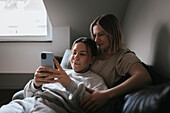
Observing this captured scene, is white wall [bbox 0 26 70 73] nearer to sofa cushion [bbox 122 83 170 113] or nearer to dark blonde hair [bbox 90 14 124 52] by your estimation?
dark blonde hair [bbox 90 14 124 52]

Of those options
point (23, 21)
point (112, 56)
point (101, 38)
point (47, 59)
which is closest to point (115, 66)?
point (112, 56)

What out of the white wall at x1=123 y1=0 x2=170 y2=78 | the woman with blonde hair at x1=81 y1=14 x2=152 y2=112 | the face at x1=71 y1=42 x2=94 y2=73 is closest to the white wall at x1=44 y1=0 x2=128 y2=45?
the white wall at x1=123 y1=0 x2=170 y2=78

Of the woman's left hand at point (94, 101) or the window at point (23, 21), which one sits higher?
the window at point (23, 21)

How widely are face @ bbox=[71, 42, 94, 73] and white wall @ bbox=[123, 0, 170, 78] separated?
1.60ft

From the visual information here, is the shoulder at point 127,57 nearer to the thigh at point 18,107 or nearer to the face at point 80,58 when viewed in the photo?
the face at point 80,58

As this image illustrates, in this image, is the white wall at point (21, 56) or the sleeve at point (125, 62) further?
the white wall at point (21, 56)

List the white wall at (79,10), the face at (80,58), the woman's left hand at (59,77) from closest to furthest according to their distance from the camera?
the woman's left hand at (59,77) → the face at (80,58) → the white wall at (79,10)

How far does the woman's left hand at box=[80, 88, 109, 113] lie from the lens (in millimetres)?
977

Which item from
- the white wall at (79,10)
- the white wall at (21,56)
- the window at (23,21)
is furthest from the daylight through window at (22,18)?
the white wall at (79,10)

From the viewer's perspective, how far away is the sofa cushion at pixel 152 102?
1.89 feet

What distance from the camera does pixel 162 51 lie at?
1211mm

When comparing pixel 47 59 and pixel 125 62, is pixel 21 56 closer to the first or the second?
pixel 47 59

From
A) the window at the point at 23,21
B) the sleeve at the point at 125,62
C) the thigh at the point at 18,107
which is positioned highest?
the window at the point at 23,21

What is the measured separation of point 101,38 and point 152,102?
80 cm
